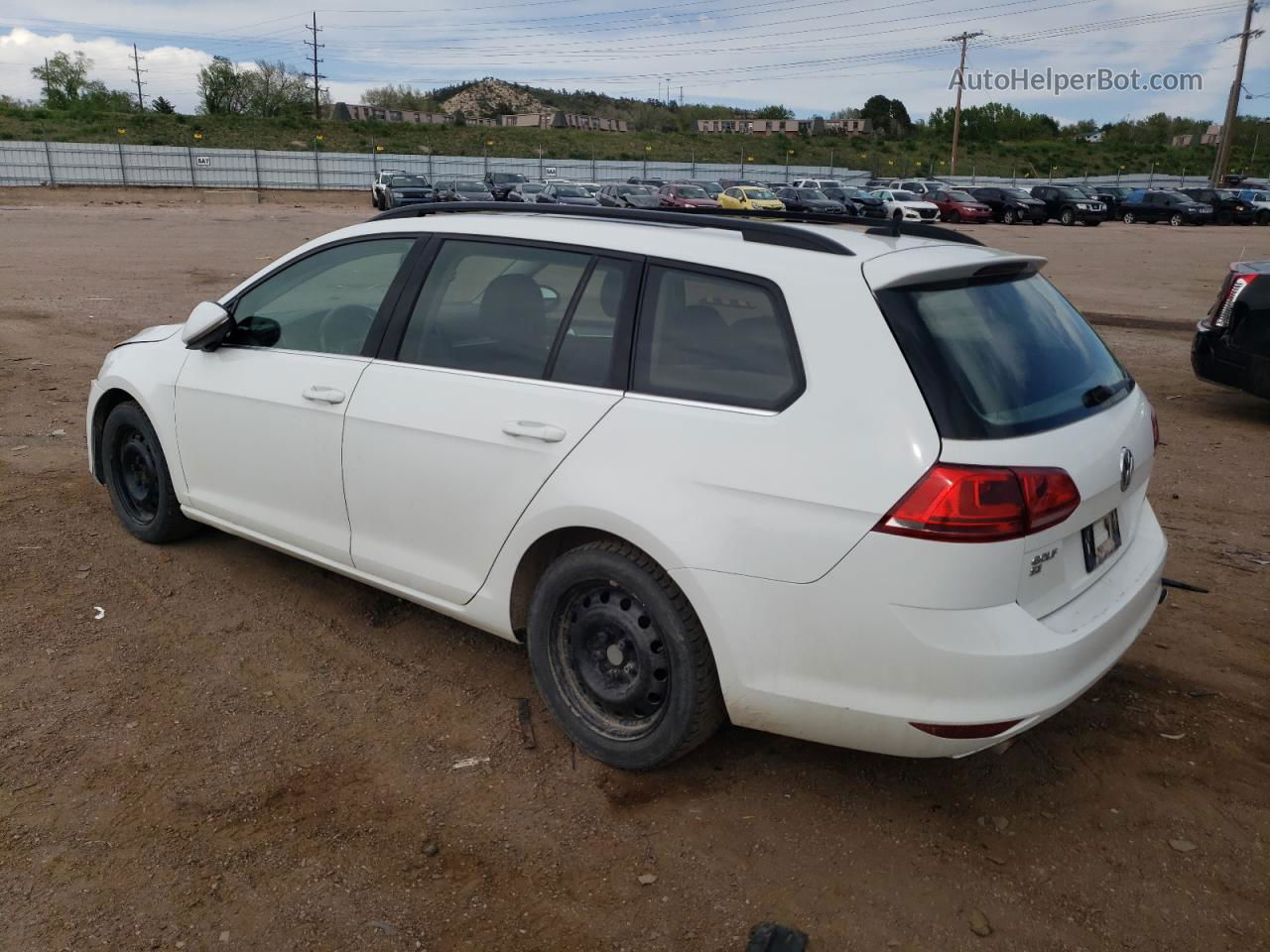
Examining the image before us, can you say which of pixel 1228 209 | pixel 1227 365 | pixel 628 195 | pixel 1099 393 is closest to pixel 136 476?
pixel 1099 393

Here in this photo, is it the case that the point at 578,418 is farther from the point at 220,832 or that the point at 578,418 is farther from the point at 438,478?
the point at 220,832

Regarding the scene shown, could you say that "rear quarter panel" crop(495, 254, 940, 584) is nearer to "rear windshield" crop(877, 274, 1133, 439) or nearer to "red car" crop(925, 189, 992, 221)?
"rear windshield" crop(877, 274, 1133, 439)

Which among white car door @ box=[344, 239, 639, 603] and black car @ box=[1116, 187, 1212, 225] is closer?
white car door @ box=[344, 239, 639, 603]

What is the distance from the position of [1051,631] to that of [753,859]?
103 centimetres

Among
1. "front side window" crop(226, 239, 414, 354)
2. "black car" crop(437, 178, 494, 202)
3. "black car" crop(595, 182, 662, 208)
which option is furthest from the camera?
"black car" crop(437, 178, 494, 202)

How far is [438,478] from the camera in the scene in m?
3.52

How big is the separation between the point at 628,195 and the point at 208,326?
105 ft

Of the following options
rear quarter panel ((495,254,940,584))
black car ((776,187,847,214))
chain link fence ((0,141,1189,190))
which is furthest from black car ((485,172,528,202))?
rear quarter panel ((495,254,940,584))

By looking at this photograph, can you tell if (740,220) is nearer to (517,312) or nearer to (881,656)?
(517,312)

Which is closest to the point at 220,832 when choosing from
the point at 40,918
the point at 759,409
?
the point at 40,918

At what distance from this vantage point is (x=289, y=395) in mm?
4031

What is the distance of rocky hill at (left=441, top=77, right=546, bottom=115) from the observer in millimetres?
167725

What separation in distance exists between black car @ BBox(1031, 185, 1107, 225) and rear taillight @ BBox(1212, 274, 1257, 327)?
36800 mm

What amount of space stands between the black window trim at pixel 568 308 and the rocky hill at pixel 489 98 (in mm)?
168357
